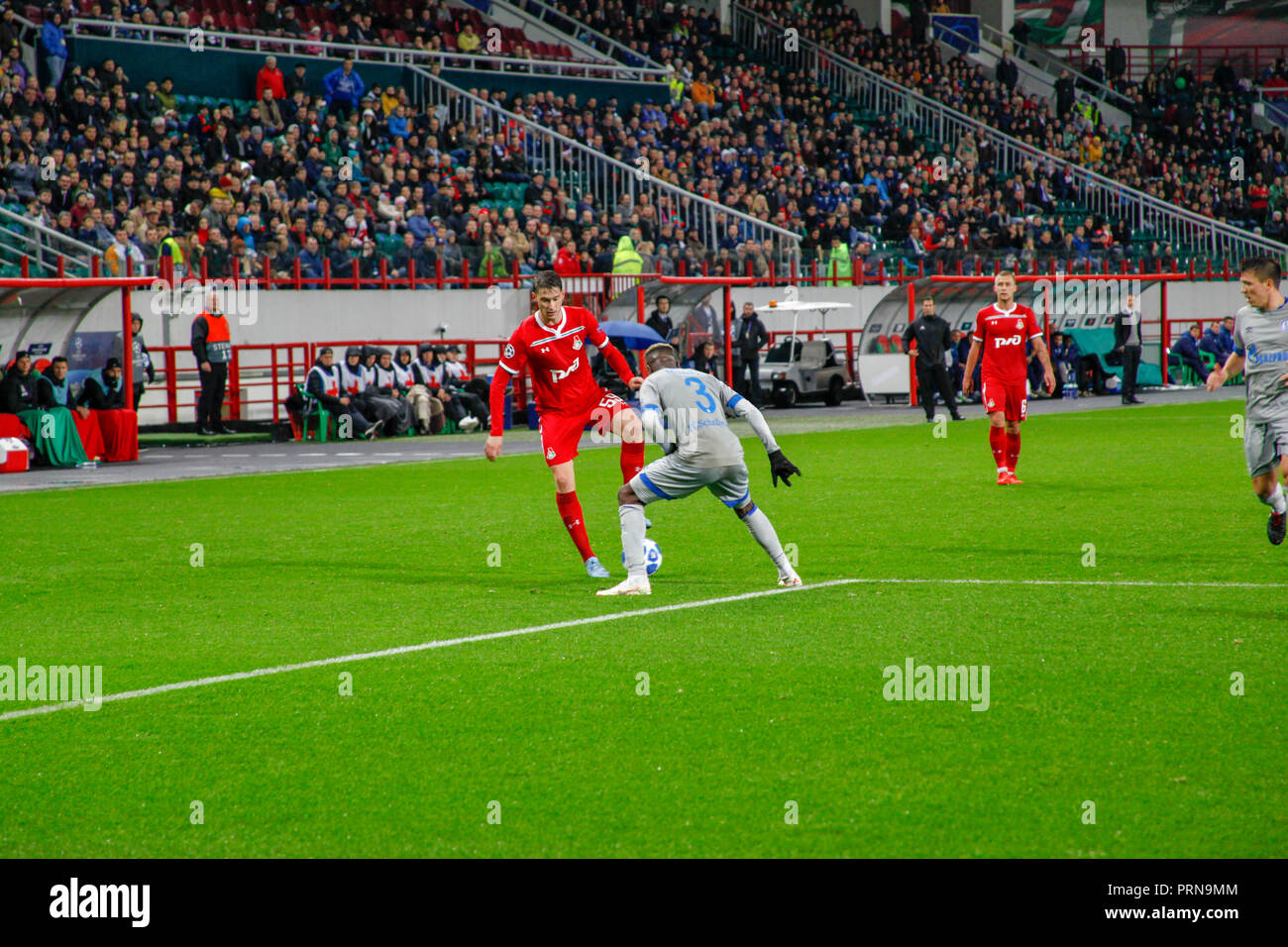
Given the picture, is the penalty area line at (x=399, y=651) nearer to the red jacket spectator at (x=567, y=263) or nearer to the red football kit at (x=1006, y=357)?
the red football kit at (x=1006, y=357)

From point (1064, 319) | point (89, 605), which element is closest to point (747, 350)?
point (1064, 319)

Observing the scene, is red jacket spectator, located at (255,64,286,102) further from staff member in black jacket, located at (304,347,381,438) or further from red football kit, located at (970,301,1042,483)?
red football kit, located at (970,301,1042,483)

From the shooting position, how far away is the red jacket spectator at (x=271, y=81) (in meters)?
34.0

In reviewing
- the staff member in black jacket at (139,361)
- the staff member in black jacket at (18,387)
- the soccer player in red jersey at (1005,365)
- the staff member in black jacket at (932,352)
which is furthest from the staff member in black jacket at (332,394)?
the soccer player in red jersey at (1005,365)

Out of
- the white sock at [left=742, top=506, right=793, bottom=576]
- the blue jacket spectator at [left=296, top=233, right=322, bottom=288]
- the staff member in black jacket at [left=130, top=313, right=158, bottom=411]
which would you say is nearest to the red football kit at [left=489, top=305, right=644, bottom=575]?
the white sock at [left=742, top=506, right=793, bottom=576]

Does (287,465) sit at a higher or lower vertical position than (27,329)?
lower

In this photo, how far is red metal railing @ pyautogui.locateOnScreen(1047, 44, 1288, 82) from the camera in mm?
62500

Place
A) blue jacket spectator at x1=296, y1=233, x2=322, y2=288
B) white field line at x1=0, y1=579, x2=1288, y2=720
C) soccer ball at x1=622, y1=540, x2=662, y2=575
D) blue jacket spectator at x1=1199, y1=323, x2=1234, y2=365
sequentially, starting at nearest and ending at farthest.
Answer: white field line at x1=0, y1=579, x2=1288, y2=720 < soccer ball at x1=622, y1=540, x2=662, y2=575 < blue jacket spectator at x1=296, y1=233, x2=322, y2=288 < blue jacket spectator at x1=1199, y1=323, x2=1234, y2=365

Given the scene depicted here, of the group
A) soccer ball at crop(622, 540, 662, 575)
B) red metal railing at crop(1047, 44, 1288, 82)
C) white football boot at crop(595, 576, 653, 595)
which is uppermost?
red metal railing at crop(1047, 44, 1288, 82)

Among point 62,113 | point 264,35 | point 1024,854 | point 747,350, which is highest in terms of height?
point 264,35
